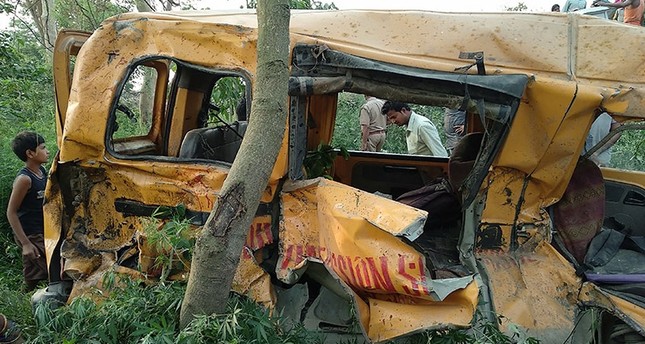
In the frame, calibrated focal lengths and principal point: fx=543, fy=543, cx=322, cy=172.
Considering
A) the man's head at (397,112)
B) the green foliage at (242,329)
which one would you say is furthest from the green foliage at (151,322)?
the man's head at (397,112)

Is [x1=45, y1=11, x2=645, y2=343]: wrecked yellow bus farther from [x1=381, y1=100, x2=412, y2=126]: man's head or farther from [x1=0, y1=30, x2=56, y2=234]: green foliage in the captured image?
[x1=0, y1=30, x2=56, y2=234]: green foliage

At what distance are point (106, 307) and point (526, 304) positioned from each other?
7.38 ft

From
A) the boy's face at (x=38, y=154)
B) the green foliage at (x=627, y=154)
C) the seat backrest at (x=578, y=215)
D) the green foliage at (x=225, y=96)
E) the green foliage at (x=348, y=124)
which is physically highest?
the green foliage at (x=225, y=96)

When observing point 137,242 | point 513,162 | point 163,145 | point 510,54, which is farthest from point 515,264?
point 163,145

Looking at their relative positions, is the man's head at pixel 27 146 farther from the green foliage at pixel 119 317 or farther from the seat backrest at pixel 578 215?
the seat backrest at pixel 578 215

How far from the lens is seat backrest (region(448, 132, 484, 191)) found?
3.77 meters

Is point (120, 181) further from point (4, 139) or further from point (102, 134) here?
point (4, 139)

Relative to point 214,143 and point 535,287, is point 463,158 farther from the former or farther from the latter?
point 214,143

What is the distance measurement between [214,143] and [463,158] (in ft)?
5.93

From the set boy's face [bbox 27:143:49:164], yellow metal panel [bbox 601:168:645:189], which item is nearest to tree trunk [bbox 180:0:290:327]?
boy's face [bbox 27:143:49:164]

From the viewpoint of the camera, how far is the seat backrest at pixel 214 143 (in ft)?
12.3

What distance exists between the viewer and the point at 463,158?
3873mm

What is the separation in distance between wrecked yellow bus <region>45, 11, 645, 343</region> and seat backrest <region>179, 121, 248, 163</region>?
0.53 meters

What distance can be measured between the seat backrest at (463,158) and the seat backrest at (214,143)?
1.49 metres
